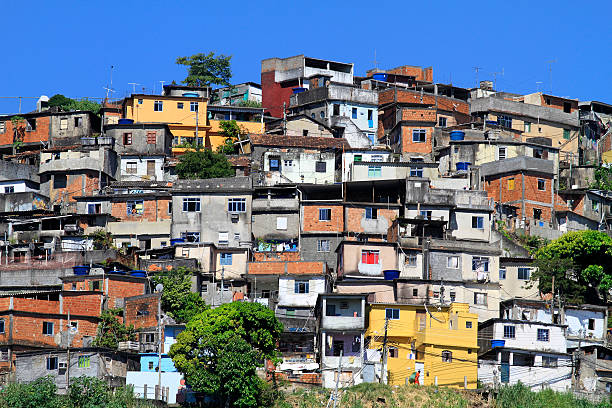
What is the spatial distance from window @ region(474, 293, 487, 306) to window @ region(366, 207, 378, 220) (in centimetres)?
912

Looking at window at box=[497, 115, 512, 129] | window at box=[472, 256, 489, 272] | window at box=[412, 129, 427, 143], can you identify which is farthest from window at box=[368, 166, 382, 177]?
window at box=[497, 115, 512, 129]

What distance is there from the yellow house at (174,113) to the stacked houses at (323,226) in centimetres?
12

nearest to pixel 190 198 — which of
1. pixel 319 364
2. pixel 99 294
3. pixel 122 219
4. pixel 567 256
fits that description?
pixel 122 219

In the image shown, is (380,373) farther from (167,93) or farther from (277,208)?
(167,93)

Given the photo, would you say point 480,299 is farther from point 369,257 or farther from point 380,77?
point 380,77

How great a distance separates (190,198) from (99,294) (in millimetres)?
13000

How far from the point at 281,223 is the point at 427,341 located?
614 inches

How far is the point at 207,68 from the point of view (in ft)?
329

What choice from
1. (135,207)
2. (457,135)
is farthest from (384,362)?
(457,135)

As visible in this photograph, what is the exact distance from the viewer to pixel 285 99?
3575 inches

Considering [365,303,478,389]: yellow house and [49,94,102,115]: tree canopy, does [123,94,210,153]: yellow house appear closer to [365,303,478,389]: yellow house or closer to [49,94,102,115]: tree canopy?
[49,94,102,115]: tree canopy

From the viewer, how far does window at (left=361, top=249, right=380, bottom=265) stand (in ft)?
204

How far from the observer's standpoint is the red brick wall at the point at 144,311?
179 ft

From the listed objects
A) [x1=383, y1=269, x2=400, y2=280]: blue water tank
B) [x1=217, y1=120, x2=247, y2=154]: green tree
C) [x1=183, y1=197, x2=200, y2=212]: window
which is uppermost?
[x1=217, y1=120, x2=247, y2=154]: green tree
